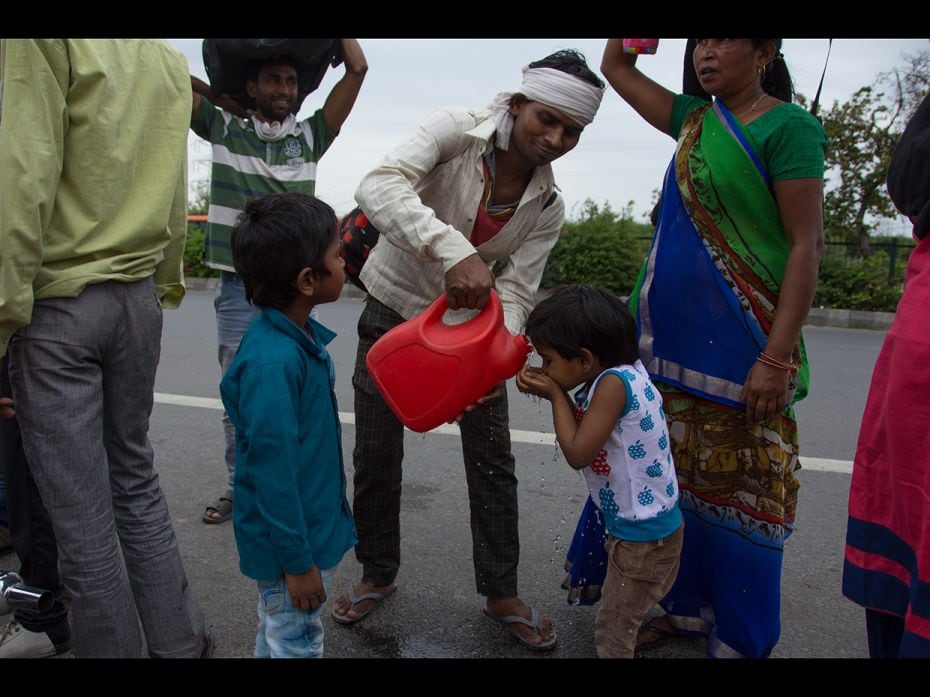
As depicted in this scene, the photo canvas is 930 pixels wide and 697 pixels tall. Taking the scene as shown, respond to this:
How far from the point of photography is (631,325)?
1.87m

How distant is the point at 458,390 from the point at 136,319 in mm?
774

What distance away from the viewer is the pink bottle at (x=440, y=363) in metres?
1.81

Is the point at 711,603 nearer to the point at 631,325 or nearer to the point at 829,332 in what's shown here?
the point at 631,325

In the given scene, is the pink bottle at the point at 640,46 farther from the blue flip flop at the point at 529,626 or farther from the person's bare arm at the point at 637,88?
the blue flip flop at the point at 529,626

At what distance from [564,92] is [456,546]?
5.49 ft

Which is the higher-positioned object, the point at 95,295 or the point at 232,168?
the point at 232,168

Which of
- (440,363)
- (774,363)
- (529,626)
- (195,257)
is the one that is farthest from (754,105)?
(195,257)

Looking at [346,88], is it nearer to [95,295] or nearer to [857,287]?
[95,295]

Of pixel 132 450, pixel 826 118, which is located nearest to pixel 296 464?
pixel 132 450

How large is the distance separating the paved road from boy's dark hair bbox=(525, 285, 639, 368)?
840mm

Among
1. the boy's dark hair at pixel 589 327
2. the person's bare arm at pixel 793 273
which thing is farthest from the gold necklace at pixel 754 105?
the boy's dark hair at pixel 589 327

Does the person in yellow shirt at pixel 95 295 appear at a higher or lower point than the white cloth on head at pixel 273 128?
lower

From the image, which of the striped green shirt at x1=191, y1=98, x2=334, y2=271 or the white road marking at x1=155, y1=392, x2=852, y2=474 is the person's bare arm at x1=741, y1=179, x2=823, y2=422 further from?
the white road marking at x1=155, y1=392, x2=852, y2=474

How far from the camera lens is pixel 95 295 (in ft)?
5.57
